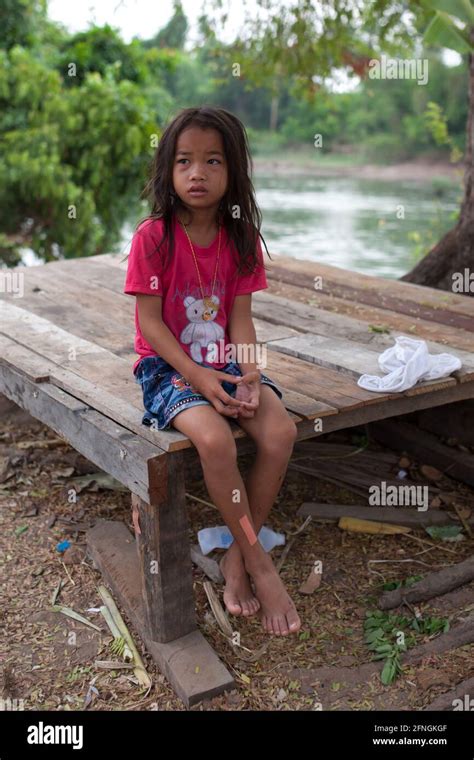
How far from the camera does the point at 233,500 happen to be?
98.2 inches

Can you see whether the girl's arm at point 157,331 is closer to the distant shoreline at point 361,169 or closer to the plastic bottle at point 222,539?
the plastic bottle at point 222,539

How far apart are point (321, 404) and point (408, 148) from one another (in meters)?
27.7

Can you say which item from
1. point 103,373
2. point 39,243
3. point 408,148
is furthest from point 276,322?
point 408,148

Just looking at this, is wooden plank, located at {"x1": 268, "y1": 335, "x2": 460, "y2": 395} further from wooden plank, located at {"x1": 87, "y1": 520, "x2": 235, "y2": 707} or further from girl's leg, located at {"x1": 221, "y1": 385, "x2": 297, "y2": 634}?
wooden plank, located at {"x1": 87, "y1": 520, "x2": 235, "y2": 707}

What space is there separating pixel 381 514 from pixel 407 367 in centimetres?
84

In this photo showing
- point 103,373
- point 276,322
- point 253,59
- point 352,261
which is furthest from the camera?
point 352,261

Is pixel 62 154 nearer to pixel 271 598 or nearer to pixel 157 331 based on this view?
pixel 157 331

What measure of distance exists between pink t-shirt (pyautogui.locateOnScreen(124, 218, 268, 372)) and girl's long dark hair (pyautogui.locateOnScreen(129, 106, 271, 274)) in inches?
1.2

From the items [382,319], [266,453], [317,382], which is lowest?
[266,453]

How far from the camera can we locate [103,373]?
3162 millimetres

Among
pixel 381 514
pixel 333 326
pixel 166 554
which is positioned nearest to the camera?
pixel 166 554

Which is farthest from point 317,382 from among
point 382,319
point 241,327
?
point 382,319

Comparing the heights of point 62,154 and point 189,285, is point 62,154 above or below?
above

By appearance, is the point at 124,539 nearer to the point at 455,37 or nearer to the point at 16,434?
the point at 16,434
